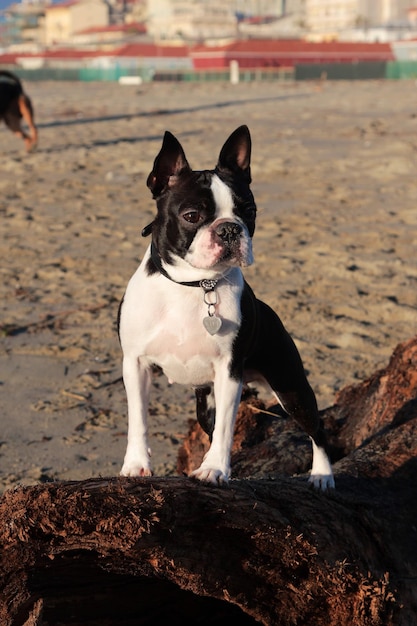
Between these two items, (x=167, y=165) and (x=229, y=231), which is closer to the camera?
(x=229, y=231)

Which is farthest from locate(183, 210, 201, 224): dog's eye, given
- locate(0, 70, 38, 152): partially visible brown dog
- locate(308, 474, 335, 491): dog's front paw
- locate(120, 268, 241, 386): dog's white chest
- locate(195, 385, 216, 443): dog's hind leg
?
locate(0, 70, 38, 152): partially visible brown dog

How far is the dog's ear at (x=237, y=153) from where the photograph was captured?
370 cm

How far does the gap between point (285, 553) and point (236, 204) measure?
133 centimetres

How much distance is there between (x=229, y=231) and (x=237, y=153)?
476 mm

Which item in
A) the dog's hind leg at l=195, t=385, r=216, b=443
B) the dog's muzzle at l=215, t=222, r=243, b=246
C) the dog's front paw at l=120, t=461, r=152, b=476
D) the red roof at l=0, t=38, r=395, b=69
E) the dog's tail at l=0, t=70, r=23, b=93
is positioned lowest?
the red roof at l=0, t=38, r=395, b=69

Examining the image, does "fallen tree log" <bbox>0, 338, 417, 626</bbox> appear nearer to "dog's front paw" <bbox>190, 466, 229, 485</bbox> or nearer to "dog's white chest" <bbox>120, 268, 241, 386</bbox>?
"dog's front paw" <bbox>190, 466, 229, 485</bbox>

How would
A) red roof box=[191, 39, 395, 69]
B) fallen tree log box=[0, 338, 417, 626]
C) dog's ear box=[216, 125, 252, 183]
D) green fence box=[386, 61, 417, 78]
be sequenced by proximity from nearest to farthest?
fallen tree log box=[0, 338, 417, 626], dog's ear box=[216, 125, 252, 183], green fence box=[386, 61, 417, 78], red roof box=[191, 39, 395, 69]

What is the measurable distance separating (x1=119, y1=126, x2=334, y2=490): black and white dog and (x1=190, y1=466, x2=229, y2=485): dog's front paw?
114 mm

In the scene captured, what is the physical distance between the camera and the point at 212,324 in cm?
342

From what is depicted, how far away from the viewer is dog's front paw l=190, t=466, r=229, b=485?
3.07 meters

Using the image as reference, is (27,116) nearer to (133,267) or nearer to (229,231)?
(133,267)

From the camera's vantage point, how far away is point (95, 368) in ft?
23.9

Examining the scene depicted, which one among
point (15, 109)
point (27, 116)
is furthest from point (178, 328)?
point (15, 109)

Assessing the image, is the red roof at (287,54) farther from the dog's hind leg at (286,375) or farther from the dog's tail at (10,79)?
the dog's hind leg at (286,375)
